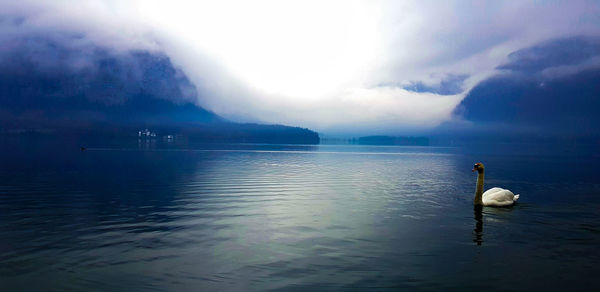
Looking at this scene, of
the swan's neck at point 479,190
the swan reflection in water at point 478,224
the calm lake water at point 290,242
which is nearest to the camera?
the calm lake water at point 290,242

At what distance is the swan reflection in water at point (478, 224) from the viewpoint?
1939 centimetres

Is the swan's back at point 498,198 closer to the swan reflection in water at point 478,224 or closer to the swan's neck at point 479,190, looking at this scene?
the swan's neck at point 479,190

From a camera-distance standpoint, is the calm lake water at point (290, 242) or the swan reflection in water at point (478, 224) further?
the swan reflection in water at point (478, 224)

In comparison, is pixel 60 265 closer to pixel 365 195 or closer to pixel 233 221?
pixel 233 221

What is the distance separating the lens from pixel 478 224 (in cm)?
2297

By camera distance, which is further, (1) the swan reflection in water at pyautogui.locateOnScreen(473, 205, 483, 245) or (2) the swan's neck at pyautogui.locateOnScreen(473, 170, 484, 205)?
(2) the swan's neck at pyautogui.locateOnScreen(473, 170, 484, 205)

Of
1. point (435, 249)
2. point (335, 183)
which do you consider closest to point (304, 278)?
point (435, 249)

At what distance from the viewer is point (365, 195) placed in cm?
3719

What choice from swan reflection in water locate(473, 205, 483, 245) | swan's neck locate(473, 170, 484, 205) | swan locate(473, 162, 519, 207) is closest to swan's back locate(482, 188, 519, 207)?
swan locate(473, 162, 519, 207)

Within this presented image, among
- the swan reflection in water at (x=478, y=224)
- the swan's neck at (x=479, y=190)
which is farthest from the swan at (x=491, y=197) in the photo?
the swan reflection in water at (x=478, y=224)

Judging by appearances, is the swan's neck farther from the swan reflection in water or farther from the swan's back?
the swan's back

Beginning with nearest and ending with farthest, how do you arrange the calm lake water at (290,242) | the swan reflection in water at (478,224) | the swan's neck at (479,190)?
the calm lake water at (290,242), the swan reflection in water at (478,224), the swan's neck at (479,190)

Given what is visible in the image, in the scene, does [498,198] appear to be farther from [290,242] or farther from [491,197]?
[290,242]

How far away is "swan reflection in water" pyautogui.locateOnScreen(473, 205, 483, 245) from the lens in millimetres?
19386
